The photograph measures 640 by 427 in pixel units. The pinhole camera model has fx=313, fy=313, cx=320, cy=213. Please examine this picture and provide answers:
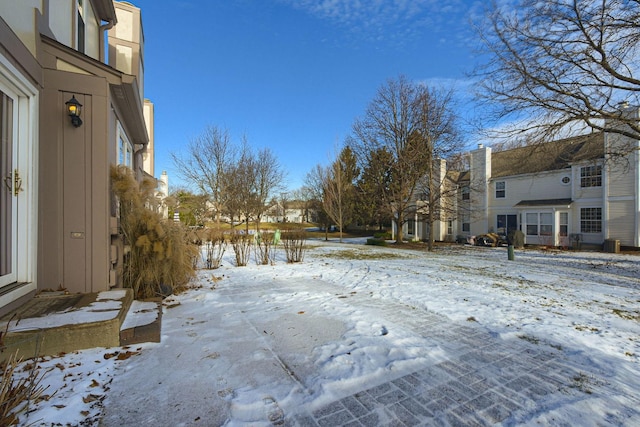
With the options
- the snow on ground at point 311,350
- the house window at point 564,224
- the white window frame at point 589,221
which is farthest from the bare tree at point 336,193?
the snow on ground at point 311,350

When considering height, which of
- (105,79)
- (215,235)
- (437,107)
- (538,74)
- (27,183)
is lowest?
(215,235)

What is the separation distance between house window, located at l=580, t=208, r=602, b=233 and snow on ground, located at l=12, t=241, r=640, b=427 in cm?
1352

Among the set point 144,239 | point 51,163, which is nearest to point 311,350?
point 144,239

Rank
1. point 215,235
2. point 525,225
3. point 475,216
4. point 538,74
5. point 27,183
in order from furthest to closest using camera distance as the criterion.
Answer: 1. point 475,216
2. point 525,225
3. point 538,74
4. point 215,235
5. point 27,183

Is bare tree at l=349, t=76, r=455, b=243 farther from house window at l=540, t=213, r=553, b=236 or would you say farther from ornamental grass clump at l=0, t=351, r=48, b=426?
ornamental grass clump at l=0, t=351, r=48, b=426

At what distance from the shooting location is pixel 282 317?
14.5 ft

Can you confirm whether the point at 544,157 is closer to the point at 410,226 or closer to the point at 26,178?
the point at 410,226

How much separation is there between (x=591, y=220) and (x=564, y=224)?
1.28m

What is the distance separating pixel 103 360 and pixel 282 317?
6.96 ft

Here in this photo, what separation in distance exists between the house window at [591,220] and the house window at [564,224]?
66 cm

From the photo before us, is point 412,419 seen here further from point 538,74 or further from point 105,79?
point 538,74

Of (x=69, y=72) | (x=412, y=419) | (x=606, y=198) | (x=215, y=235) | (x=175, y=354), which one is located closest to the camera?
(x=412, y=419)

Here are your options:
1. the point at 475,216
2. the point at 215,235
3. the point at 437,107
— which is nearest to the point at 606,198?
the point at 475,216

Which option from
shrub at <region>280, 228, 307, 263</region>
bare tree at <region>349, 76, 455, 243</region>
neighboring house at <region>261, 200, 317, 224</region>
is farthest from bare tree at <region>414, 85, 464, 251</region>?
neighboring house at <region>261, 200, 317, 224</region>
